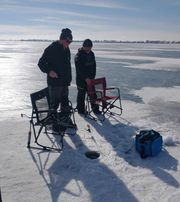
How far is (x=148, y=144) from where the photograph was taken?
14.2 ft

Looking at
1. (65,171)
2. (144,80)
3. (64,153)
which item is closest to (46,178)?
(65,171)

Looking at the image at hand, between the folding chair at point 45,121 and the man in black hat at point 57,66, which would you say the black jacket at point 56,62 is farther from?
the folding chair at point 45,121

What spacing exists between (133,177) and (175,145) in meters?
1.41

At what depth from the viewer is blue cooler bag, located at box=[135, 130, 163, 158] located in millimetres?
4344

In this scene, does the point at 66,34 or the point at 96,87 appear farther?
the point at 96,87

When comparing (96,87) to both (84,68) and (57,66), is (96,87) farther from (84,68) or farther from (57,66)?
(57,66)

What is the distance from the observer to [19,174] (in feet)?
12.5

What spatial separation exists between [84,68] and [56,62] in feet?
3.89

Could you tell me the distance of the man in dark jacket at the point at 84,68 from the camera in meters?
6.32

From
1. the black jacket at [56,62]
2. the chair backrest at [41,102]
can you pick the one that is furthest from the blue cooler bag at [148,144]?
the black jacket at [56,62]

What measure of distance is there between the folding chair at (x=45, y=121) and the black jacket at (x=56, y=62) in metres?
0.46

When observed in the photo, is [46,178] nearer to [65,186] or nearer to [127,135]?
[65,186]

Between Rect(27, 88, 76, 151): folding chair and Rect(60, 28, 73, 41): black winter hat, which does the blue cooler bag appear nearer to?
Rect(27, 88, 76, 151): folding chair

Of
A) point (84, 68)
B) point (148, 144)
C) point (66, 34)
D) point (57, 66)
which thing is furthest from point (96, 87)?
point (148, 144)
